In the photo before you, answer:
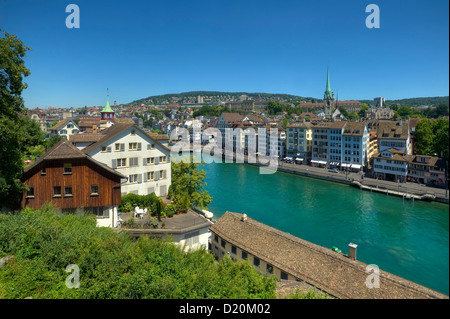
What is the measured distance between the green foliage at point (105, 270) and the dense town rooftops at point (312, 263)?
388cm

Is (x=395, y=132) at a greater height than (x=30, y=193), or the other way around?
(x=395, y=132)

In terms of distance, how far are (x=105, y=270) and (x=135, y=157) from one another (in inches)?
422

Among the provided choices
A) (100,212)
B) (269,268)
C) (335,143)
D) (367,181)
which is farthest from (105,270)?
(335,143)

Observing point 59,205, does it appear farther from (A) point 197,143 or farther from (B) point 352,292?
(A) point 197,143

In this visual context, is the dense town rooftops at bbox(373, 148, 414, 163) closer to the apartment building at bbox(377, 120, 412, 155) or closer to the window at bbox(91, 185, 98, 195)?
the apartment building at bbox(377, 120, 412, 155)

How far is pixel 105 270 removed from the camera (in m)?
6.41

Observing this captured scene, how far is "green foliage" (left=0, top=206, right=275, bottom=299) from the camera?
5754 mm

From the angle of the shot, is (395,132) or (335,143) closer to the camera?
(395,132)

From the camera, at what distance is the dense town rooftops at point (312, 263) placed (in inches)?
337

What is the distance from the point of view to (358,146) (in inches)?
1543

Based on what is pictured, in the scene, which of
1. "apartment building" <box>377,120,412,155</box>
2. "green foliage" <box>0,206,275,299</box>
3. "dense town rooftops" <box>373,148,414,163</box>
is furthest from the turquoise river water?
"apartment building" <box>377,120,412,155</box>

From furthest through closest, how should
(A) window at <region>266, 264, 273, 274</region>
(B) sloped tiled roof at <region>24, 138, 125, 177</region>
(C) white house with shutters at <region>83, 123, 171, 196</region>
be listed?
(C) white house with shutters at <region>83, 123, 171, 196</region> → (A) window at <region>266, 264, 273, 274</region> → (B) sloped tiled roof at <region>24, 138, 125, 177</region>

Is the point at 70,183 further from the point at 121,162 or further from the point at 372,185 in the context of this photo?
the point at 372,185

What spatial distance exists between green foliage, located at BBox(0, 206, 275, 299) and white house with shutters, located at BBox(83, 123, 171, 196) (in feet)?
24.7
